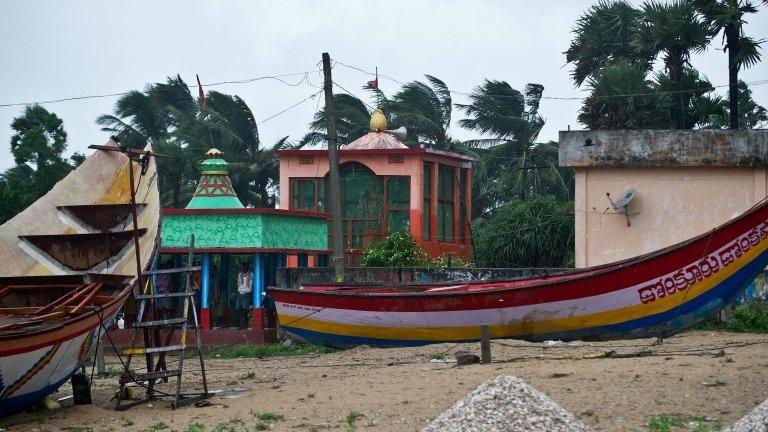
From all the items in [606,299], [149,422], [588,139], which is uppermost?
[588,139]

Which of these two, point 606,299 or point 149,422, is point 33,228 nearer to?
point 149,422

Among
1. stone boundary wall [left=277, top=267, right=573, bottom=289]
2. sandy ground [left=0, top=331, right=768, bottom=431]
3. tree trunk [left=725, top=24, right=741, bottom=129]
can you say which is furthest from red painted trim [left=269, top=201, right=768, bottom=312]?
tree trunk [left=725, top=24, right=741, bottom=129]

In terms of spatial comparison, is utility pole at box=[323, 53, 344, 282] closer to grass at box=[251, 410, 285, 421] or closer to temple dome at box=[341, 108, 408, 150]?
temple dome at box=[341, 108, 408, 150]

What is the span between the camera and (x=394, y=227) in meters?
31.2

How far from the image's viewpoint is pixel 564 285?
1833cm

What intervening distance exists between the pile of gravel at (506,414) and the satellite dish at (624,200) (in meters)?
12.5

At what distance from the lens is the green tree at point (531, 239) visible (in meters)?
29.2

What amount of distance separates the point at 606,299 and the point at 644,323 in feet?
2.28

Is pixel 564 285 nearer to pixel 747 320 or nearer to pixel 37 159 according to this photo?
pixel 747 320

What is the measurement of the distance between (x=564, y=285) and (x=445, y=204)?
47.4 ft

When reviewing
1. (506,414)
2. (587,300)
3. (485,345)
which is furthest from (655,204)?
(506,414)

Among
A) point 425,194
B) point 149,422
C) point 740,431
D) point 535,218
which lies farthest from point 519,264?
point 740,431

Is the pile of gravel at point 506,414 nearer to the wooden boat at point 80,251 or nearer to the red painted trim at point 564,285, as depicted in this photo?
the wooden boat at point 80,251

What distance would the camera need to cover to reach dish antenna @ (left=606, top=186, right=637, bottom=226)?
75.8 ft
